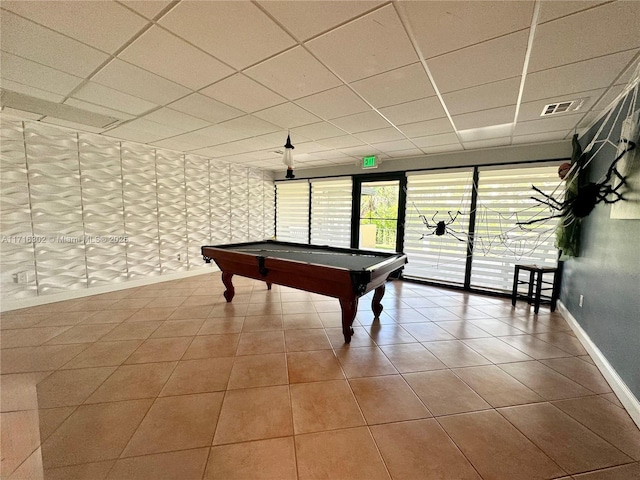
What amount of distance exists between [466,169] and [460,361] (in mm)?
3421

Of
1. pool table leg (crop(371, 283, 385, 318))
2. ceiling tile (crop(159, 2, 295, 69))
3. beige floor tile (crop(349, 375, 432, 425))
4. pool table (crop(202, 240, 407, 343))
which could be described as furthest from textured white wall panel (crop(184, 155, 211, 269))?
beige floor tile (crop(349, 375, 432, 425))

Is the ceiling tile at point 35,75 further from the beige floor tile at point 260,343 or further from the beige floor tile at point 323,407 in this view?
the beige floor tile at point 323,407

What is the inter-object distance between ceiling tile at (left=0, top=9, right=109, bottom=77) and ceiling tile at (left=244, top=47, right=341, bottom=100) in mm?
1146

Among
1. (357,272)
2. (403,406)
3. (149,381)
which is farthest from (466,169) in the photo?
(149,381)

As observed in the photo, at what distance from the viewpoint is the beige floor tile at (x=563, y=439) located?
4.58ft

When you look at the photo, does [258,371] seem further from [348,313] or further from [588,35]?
[588,35]

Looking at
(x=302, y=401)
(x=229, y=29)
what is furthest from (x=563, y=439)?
(x=229, y=29)

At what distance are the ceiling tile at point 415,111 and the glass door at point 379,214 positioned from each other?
2.22 metres

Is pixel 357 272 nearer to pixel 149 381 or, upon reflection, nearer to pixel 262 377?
pixel 262 377

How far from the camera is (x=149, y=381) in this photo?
2004mm

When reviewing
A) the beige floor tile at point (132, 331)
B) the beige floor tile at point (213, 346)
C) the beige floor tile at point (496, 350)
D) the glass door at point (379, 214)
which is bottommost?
the beige floor tile at point (132, 331)

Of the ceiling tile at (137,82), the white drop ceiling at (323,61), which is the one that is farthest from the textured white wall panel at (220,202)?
the ceiling tile at (137,82)

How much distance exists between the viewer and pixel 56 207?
143 inches

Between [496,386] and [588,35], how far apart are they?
8.19 ft
